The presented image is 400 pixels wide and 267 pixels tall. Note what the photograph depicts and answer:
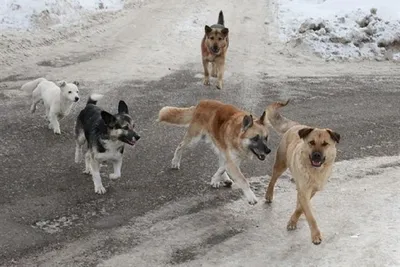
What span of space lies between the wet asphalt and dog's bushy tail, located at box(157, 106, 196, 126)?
0.69 meters

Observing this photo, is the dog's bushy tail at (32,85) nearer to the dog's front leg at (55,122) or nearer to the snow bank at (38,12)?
the dog's front leg at (55,122)

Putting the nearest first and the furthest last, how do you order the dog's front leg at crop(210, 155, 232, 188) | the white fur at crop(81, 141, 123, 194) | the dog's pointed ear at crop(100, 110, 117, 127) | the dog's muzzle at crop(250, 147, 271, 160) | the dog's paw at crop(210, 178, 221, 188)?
the dog's muzzle at crop(250, 147, 271, 160), the dog's pointed ear at crop(100, 110, 117, 127), the white fur at crop(81, 141, 123, 194), the dog's front leg at crop(210, 155, 232, 188), the dog's paw at crop(210, 178, 221, 188)

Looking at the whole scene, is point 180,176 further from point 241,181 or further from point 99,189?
point 241,181

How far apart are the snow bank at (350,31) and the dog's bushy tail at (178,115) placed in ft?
26.7

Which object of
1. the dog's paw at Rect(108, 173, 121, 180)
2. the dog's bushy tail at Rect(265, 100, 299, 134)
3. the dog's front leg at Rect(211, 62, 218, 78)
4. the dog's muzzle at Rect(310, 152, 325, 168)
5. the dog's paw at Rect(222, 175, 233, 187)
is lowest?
the dog's front leg at Rect(211, 62, 218, 78)

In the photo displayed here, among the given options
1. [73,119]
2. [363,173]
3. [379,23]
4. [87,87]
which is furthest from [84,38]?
[363,173]

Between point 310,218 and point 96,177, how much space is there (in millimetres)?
2834

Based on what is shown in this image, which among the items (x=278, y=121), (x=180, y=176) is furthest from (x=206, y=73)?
(x=278, y=121)

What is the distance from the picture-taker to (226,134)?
848cm

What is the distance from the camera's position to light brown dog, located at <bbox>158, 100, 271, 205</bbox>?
811 centimetres

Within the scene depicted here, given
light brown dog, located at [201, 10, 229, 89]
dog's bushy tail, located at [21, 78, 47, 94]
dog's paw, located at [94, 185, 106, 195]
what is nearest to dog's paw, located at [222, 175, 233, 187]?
dog's paw, located at [94, 185, 106, 195]

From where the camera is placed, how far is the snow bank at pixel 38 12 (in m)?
16.8

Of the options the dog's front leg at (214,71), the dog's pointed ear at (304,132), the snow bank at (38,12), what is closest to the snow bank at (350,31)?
the dog's front leg at (214,71)

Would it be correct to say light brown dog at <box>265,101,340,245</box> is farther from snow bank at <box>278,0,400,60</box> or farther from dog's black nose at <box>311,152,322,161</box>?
snow bank at <box>278,0,400,60</box>
